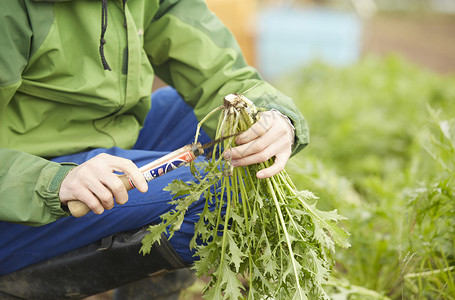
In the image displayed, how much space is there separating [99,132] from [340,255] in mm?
1242

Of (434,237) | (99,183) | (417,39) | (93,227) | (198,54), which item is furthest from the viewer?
(417,39)

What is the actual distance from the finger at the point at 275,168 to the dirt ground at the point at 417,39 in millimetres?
7667

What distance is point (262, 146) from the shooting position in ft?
4.64

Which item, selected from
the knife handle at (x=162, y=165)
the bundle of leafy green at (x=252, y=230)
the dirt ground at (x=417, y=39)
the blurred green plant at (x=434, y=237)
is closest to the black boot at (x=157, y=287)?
the bundle of leafy green at (x=252, y=230)

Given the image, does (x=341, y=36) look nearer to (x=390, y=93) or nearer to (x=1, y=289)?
(x=390, y=93)

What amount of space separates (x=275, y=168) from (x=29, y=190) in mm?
651

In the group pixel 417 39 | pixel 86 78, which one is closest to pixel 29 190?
pixel 86 78

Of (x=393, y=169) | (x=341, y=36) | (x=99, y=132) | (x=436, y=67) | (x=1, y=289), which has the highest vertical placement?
(x=99, y=132)

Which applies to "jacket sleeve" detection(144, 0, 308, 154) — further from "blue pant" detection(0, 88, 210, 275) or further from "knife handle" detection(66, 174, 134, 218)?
"knife handle" detection(66, 174, 134, 218)

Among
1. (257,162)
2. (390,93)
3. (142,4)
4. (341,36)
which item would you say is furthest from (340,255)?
(341,36)

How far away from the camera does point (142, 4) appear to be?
5.74 ft

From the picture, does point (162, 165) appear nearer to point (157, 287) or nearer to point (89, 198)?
point (89, 198)

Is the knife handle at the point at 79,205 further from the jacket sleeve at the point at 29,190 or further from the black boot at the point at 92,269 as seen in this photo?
the black boot at the point at 92,269

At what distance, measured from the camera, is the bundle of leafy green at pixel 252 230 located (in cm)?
140
